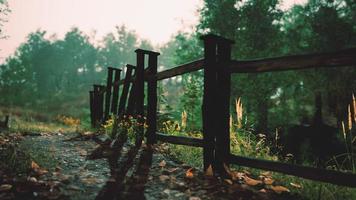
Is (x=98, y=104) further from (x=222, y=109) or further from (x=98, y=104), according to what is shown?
(x=222, y=109)

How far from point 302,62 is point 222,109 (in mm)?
1174

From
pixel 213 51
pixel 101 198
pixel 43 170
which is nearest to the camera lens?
pixel 101 198

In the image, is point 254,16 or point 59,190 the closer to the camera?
point 59,190

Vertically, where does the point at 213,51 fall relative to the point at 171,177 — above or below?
above

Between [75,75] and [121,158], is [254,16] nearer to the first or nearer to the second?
[121,158]

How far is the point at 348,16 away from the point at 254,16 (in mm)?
6640

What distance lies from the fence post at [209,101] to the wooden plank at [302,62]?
1.25 feet

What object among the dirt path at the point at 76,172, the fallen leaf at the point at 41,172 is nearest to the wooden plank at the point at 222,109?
the dirt path at the point at 76,172

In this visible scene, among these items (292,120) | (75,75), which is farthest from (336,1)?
(75,75)

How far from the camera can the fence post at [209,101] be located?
143 inches

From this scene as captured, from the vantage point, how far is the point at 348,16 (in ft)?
71.4

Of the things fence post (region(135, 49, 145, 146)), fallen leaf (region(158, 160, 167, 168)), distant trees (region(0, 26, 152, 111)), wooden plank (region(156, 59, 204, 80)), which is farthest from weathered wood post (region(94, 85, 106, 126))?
distant trees (region(0, 26, 152, 111))

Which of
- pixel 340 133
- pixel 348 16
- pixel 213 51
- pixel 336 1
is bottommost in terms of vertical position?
pixel 340 133

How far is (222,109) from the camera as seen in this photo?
3.59 m
